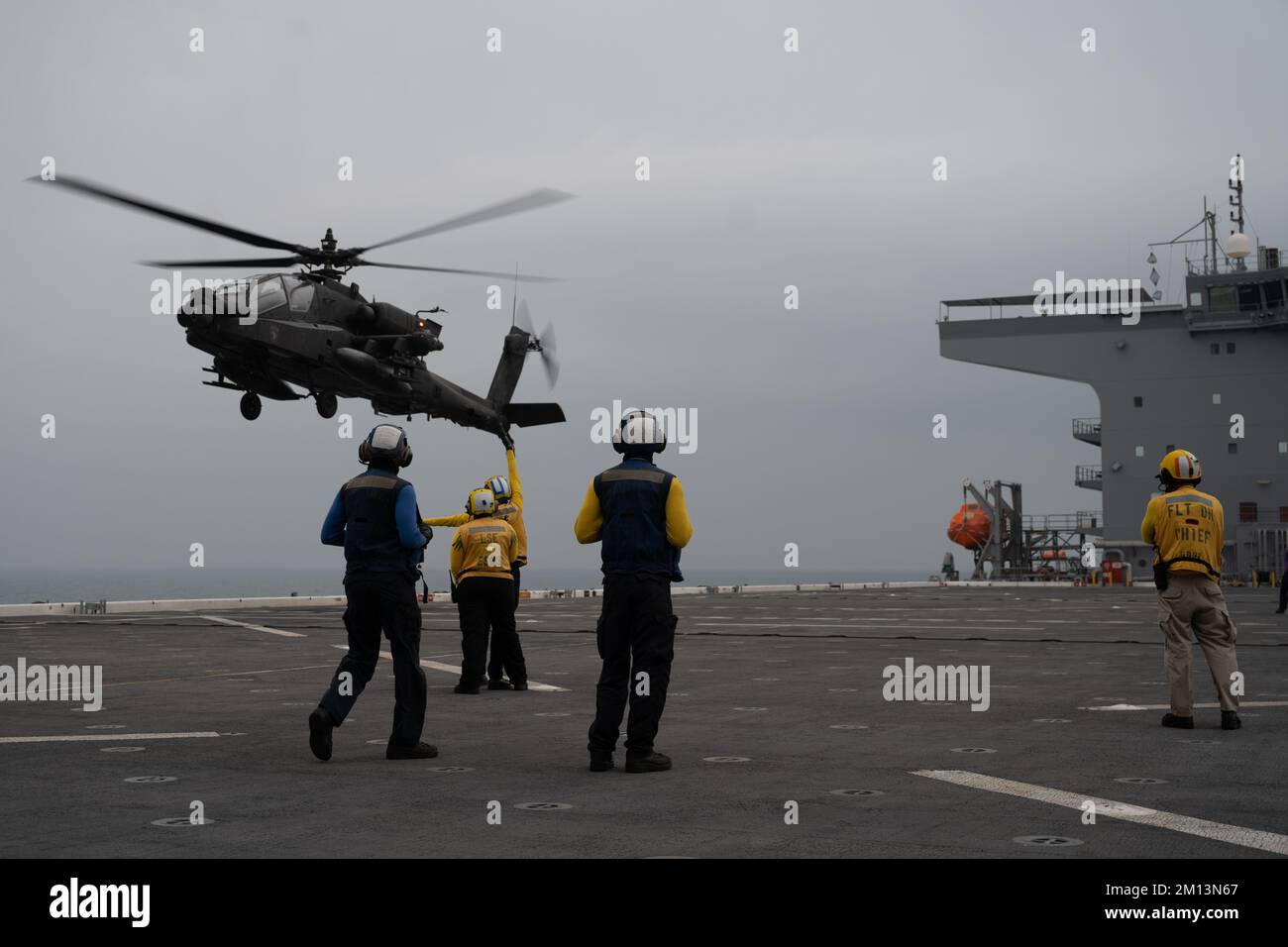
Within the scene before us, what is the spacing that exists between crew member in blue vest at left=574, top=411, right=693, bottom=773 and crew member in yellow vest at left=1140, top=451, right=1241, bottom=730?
170 inches

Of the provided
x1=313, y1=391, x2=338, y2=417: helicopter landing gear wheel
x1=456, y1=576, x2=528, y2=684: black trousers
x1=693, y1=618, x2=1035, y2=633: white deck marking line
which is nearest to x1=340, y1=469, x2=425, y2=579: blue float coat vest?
x1=456, y1=576, x2=528, y2=684: black trousers

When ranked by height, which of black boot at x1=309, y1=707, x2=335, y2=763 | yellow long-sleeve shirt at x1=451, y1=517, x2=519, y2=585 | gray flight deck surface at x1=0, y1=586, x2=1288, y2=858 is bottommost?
gray flight deck surface at x1=0, y1=586, x2=1288, y2=858

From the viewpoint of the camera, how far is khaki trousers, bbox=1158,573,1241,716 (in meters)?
10.3

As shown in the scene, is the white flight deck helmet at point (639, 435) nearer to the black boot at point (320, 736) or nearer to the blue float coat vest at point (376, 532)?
the blue float coat vest at point (376, 532)

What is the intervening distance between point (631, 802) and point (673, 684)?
7.18 metres

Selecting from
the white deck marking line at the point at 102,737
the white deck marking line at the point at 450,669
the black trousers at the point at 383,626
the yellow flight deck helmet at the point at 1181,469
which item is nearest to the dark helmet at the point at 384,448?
the black trousers at the point at 383,626

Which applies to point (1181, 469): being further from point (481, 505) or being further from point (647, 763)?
point (481, 505)

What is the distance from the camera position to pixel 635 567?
29.1 ft

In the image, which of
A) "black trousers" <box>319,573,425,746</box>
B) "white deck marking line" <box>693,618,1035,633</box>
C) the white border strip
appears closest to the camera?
"black trousers" <box>319,573,425,746</box>

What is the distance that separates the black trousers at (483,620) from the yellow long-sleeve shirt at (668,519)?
474cm

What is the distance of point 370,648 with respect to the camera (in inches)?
367

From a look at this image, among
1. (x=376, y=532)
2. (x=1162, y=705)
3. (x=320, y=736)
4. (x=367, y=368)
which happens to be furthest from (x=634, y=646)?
(x=367, y=368)

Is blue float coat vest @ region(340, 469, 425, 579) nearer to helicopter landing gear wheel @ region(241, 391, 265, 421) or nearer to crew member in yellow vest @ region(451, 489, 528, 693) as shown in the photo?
crew member in yellow vest @ region(451, 489, 528, 693)
